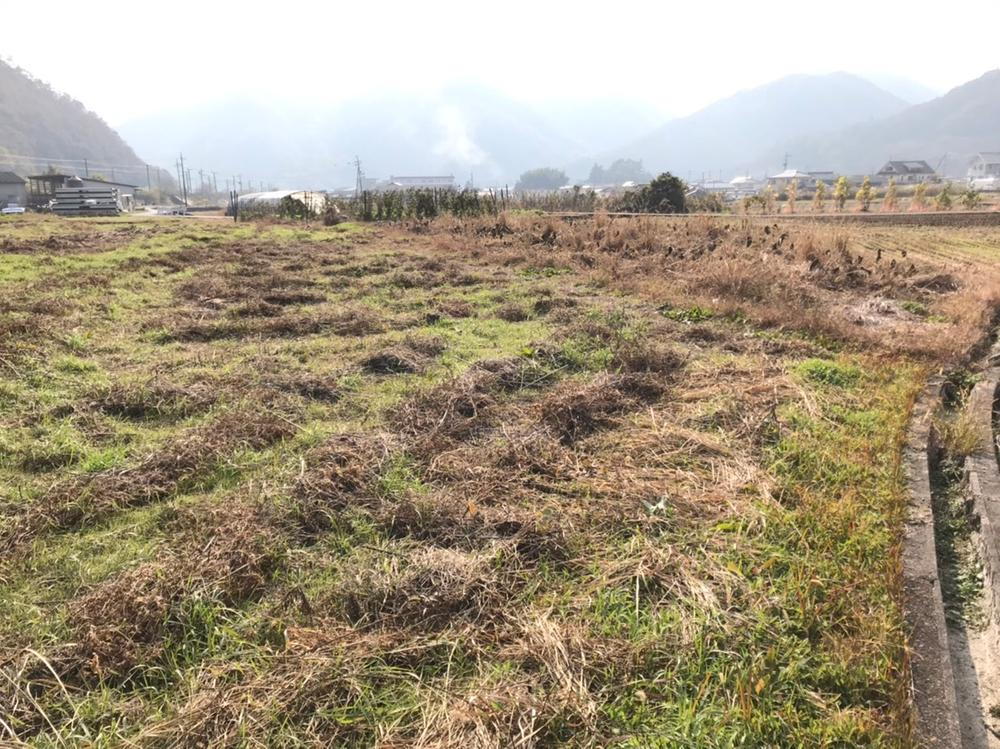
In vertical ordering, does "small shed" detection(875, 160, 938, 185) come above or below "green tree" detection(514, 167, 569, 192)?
below

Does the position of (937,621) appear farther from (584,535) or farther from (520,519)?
(520,519)

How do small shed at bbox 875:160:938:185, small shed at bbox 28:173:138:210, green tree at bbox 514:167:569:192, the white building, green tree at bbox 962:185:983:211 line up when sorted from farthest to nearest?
green tree at bbox 514:167:569:192
the white building
small shed at bbox 875:160:938:185
small shed at bbox 28:173:138:210
green tree at bbox 962:185:983:211

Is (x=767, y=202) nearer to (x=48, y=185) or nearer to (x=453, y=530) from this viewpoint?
(x=453, y=530)

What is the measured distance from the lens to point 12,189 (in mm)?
52062

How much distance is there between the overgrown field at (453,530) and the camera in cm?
199

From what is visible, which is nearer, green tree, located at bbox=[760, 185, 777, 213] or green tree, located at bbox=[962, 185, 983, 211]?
green tree, located at bbox=[962, 185, 983, 211]

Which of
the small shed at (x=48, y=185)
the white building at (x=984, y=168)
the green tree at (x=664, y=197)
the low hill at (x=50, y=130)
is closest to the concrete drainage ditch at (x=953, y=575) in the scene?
the green tree at (x=664, y=197)

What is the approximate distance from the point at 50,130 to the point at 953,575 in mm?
152942

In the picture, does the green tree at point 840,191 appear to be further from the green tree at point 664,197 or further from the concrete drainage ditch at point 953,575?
the concrete drainage ditch at point 953,575

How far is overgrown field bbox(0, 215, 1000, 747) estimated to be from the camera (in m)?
1.99

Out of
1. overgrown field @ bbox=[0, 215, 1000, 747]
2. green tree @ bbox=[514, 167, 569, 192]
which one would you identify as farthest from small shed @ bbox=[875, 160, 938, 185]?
overgrown field @ bbox=[0, 215, 1000, 747]

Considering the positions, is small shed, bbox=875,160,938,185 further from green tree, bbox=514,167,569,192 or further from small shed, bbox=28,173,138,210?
green tree, bbox=514,167,569,192

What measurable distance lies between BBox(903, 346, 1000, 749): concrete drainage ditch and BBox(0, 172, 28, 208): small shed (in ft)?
215

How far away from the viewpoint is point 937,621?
240 centimetres
